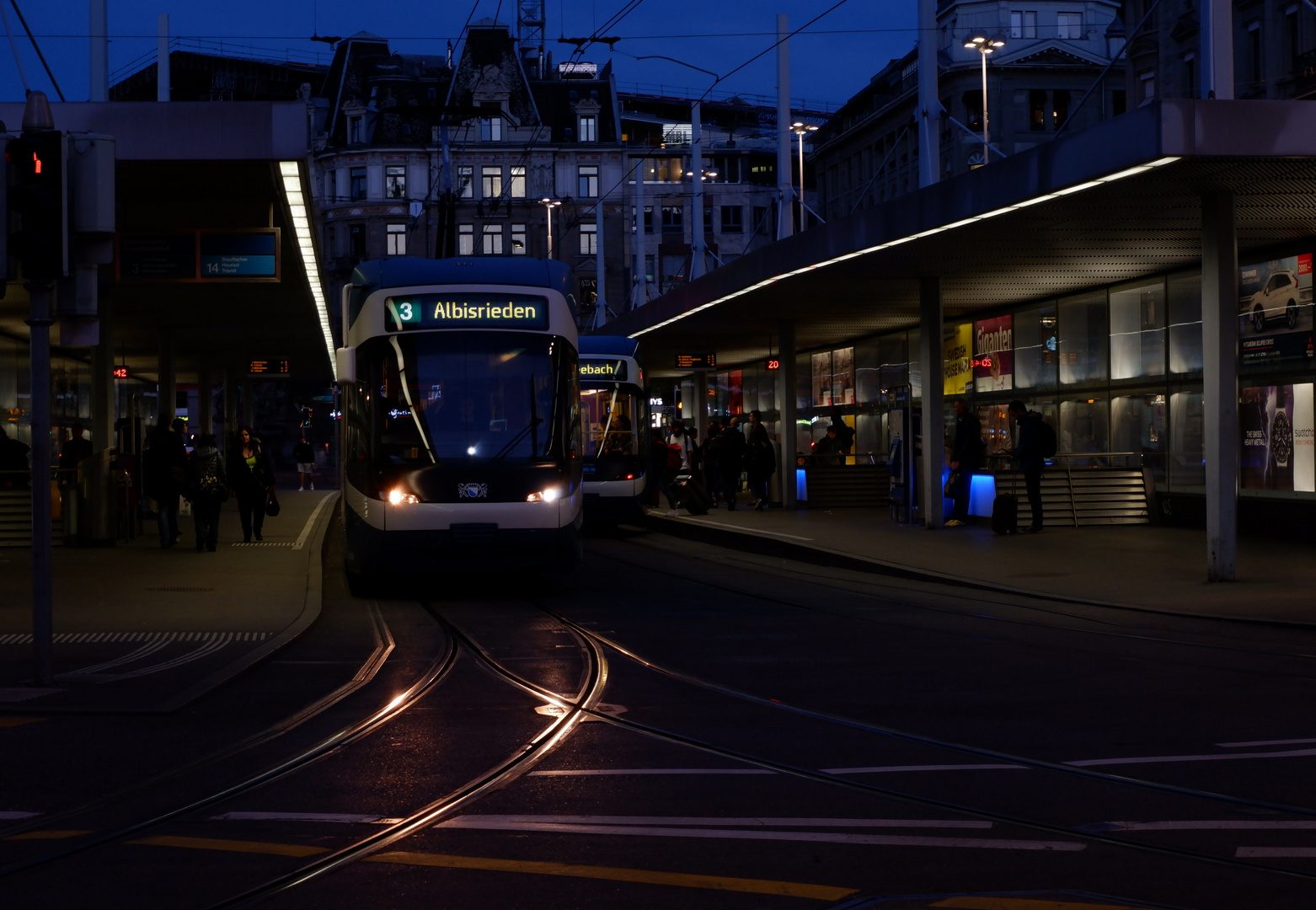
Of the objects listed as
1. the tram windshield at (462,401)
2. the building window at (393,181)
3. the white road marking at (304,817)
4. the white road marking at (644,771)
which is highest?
the building window at (393,181)

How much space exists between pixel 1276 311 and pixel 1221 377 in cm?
622

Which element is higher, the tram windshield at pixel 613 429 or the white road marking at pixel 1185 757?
the tram windshield at pixel 613 429

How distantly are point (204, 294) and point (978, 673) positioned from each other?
20.9 m

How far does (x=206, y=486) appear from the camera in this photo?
2209 cm

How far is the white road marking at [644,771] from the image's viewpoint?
732cm

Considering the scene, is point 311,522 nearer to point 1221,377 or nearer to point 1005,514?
point 1005,514

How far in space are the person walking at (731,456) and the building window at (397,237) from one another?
61370 mm

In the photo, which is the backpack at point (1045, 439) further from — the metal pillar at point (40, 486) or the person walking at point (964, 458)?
the metal pillar at point (40, 486)

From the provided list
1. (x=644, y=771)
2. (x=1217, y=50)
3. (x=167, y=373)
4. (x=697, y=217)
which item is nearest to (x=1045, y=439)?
(x=1217, y=50)

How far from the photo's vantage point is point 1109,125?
15375 millimetres

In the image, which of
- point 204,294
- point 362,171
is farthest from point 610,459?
point 362,171

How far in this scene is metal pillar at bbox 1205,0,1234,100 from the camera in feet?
51.6

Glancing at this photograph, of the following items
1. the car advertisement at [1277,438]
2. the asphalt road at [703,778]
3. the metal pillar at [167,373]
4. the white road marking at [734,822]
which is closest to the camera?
the asphalt road at [703,778]

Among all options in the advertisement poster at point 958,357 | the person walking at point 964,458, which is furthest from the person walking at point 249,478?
the advertisement poster at point 958,357
